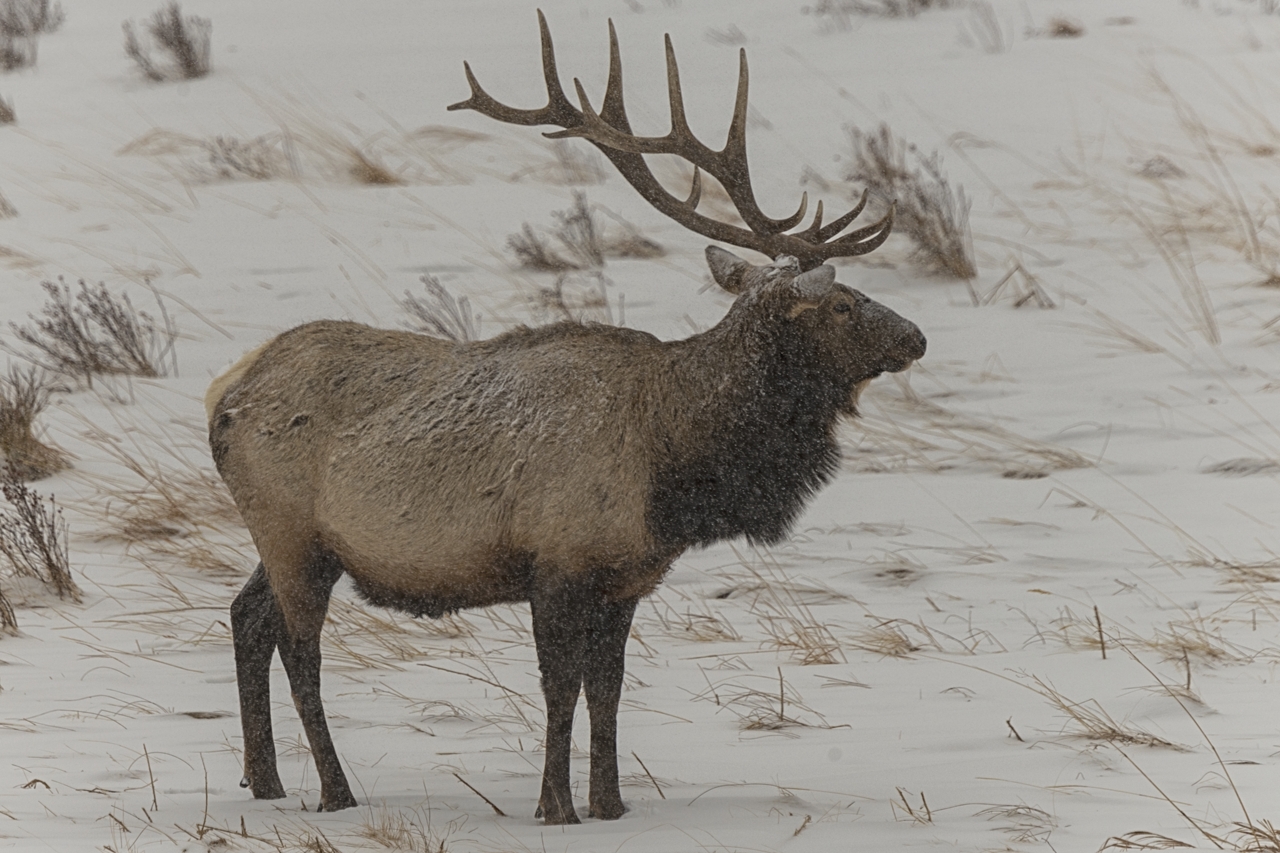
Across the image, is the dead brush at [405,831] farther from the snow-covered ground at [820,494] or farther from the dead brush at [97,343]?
the dead brush at [97,343]

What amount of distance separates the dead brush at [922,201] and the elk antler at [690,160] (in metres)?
4.76

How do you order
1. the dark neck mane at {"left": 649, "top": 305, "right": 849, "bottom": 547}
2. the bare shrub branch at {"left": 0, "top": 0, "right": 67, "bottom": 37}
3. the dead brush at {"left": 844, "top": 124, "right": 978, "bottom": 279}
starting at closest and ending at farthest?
the dark neck mane at {"left": 649, "top": 305, "right": 849, "bottom": 547}, the dead brush at {"left": 844, "top": 124, "right": 978, "bottom": 279}, the bare shrub branch at {"left": 0, "top": 0, "right": 67, "bottom": 37}

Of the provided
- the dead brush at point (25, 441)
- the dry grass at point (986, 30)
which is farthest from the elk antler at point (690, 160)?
the dry grass at point (986, 30)

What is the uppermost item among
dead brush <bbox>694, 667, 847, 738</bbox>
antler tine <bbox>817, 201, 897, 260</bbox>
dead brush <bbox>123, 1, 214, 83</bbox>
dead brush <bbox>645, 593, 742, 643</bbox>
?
antler tine <bbox>817, 201, 897, 260</bbox>

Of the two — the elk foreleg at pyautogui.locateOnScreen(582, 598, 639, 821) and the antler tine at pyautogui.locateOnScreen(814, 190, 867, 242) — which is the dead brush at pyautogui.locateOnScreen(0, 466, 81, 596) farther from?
the antler tine at pyautogui.locateOnScreen(814, 190, 867, 242)

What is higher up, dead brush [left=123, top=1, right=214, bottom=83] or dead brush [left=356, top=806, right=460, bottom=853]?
dead brush [left=123, top=1, right=214, bottom=83]

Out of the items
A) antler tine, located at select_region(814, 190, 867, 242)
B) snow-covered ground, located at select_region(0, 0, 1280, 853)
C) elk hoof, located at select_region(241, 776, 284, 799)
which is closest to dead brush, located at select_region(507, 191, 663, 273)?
snow-covered ground, located at select_region(0, 0, 1280, 853)

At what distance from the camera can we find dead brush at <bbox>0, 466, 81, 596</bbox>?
23.2 ft

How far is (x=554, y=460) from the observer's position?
465 cm

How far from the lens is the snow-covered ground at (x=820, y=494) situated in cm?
509

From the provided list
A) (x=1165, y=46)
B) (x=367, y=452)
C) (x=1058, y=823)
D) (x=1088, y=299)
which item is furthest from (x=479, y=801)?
(x=1165, y=46)

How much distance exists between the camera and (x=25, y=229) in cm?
1137

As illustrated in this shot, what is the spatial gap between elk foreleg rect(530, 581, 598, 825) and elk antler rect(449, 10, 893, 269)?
4.31 feet

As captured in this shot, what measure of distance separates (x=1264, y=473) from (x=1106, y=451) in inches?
31.3
